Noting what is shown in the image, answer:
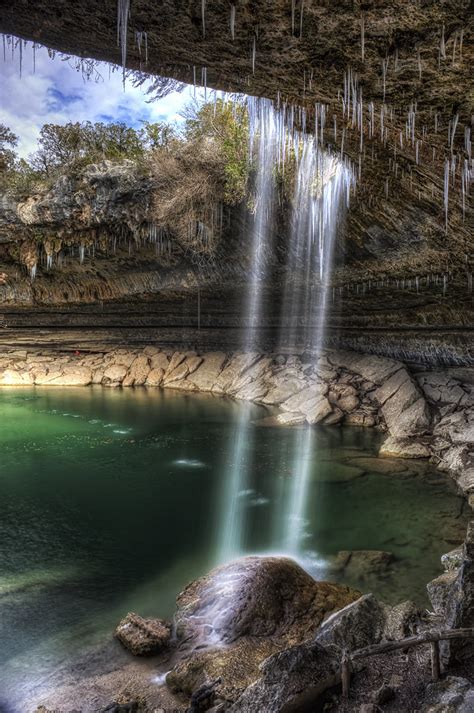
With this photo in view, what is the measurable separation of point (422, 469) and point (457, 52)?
8902mm

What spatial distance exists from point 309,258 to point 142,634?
1176 cm

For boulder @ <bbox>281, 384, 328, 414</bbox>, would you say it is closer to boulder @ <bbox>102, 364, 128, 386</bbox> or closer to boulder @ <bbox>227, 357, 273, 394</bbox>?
→ boulder @ <bbox>227, 357, 273, 394</bbox>

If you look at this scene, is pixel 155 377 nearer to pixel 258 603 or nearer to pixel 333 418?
pixel 333 418

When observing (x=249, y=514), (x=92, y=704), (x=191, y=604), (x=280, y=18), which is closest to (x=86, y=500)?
(x=249, y=514)

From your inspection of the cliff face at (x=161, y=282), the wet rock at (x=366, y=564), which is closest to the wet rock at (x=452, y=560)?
the wet rock at (x=366, y=564)

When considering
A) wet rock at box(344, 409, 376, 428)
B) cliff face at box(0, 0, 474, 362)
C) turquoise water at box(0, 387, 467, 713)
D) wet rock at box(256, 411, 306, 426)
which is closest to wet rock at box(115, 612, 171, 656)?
turquoise water at box(0, 387, 467, 713)

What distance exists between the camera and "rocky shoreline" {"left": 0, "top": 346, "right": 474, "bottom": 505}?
12594 millimetres

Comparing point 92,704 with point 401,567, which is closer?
point 92,704

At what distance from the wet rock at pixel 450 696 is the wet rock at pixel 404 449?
9507mm

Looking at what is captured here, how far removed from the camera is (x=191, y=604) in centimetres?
581

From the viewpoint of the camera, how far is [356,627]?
447cm

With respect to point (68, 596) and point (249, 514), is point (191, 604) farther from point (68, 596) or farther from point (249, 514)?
point (249, 514)

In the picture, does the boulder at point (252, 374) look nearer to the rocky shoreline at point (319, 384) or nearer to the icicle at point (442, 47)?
the rocky shoreline at point (319, 384)

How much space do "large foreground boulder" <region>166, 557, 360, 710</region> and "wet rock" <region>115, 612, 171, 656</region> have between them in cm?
19
